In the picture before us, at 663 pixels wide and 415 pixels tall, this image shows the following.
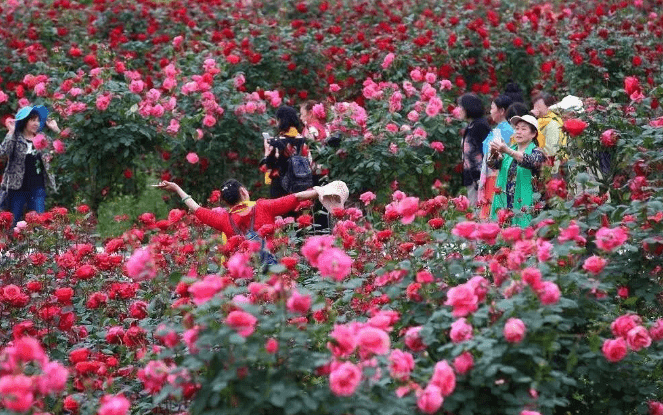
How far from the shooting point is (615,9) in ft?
41.0

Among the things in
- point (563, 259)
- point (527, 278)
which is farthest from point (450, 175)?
point (527, 278)

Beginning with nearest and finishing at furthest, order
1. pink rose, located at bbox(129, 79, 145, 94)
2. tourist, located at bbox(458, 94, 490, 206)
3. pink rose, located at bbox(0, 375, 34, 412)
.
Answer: pink rose, located at bbox(0, 375, 34, 412)
tourist, located at bbox(458, 94, 490, 206)
pink rose, located at bbox(129, 79, 145, 94)

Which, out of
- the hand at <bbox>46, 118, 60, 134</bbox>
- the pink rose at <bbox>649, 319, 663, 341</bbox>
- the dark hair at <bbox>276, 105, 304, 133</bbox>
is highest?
the pink rose at <bbox>649, 319, 663, 341</bbox>

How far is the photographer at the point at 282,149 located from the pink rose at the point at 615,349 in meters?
4.62

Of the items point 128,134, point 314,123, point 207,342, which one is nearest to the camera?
point 207,342

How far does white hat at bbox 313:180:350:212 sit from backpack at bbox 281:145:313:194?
1610 millimetres

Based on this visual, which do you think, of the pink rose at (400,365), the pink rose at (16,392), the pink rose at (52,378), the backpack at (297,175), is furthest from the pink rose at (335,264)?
the backpack at (297,175)

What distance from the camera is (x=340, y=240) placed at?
5.14 metres

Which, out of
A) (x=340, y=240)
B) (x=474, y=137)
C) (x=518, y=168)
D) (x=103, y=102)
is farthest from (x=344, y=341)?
(x=103, y=102)

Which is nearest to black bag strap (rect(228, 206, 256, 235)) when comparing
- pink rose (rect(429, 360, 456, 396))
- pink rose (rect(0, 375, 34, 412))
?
pink rose (rect(429, 360, 456, 396))

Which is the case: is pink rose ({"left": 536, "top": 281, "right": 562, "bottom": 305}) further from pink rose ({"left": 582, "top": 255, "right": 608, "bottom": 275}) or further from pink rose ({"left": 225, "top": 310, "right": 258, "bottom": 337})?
pink rose ({"left": 225, "top": 310, "right": 258, "bottom": 337})

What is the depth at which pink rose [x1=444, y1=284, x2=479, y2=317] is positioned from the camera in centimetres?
352

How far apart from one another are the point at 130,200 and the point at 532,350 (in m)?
8.09

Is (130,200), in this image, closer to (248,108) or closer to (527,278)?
(248,108)
